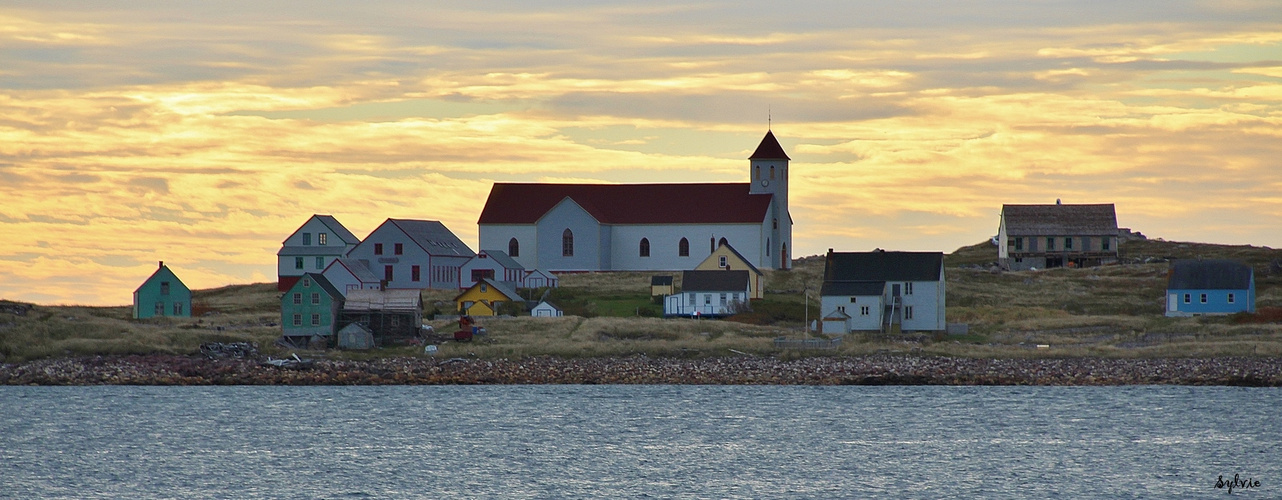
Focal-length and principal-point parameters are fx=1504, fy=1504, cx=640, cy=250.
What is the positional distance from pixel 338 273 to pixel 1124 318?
1628 inches

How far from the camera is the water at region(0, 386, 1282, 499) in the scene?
35375 millimetres

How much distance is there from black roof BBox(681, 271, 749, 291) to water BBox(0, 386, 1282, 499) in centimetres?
1563

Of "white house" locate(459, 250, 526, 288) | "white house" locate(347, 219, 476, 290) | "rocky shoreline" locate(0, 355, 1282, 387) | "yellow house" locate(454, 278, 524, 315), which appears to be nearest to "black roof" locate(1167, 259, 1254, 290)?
"rocky shoreline" locate(0, 355, 1282, 387)

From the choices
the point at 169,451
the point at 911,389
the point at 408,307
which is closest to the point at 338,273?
the point at 408,307

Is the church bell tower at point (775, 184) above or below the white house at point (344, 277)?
above

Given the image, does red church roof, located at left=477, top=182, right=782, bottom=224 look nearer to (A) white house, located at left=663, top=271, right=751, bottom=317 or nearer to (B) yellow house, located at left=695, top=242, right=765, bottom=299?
(B) yellow house, located at left=695, top=242, right=765, bottom=299

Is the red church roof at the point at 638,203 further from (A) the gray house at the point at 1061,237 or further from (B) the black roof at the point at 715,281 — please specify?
(A) the gray house at the point at 1061,237

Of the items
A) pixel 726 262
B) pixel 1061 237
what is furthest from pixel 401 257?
pixel 1061 237

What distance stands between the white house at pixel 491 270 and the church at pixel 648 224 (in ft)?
20.8

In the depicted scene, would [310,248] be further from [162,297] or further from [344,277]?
[162,297]

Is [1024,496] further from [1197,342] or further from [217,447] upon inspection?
[1197,342]

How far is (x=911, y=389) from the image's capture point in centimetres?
6012

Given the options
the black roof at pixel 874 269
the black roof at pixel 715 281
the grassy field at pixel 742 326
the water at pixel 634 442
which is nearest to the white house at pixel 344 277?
the grassy field at pixel 742 326

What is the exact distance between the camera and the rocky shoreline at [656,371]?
180 ft
